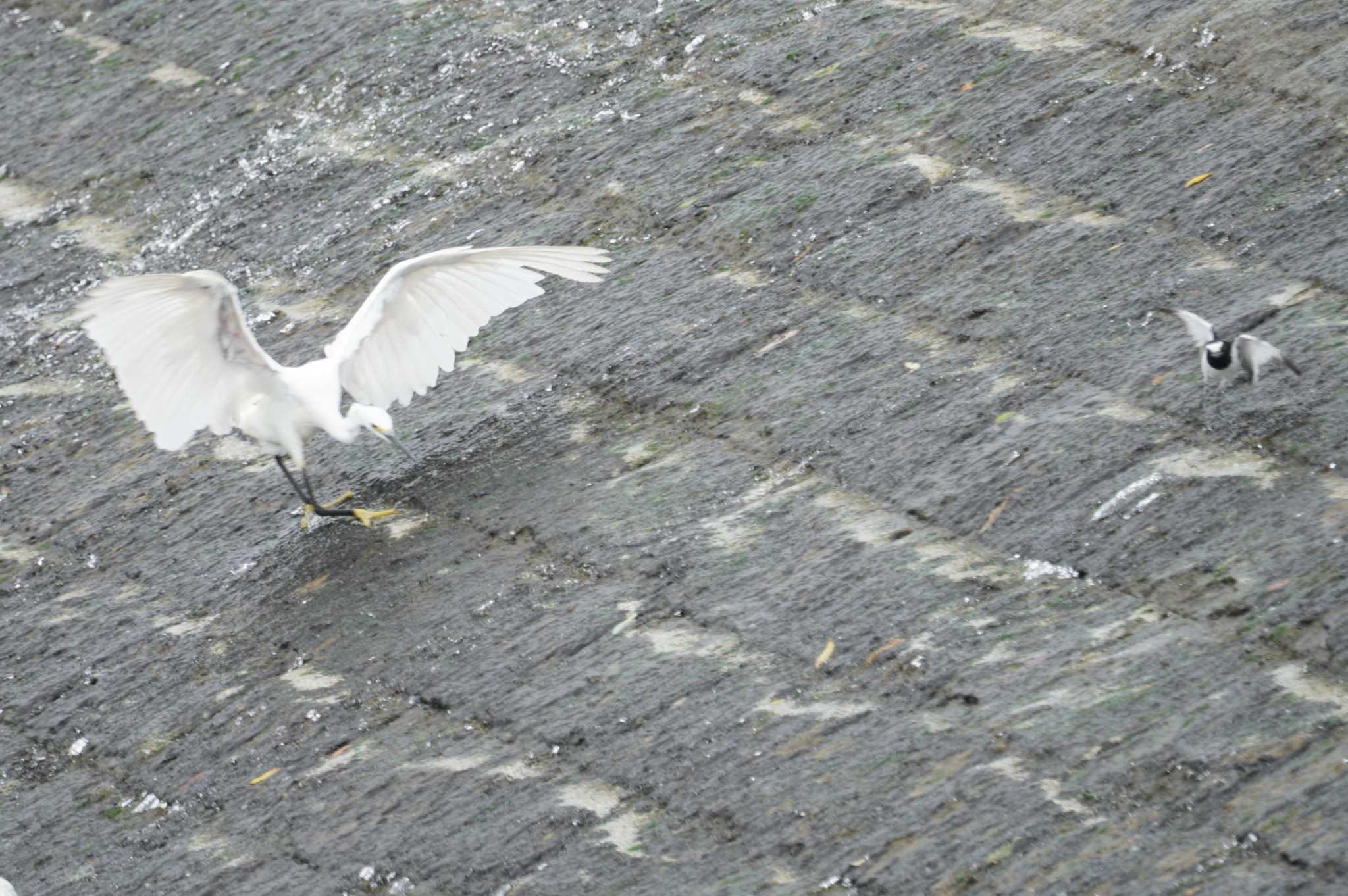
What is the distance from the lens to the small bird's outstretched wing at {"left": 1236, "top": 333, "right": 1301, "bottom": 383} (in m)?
2.73

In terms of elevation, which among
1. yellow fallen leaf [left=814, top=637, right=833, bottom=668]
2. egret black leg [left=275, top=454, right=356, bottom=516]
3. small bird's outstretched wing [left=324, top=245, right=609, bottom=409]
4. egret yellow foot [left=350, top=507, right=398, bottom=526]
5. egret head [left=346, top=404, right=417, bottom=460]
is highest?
small bird's outstretched wing [left=324, top=245, right=609, bottom=409]

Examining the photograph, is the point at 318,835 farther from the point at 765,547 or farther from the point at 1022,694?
the point at 1022,694

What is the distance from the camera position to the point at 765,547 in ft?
9.51

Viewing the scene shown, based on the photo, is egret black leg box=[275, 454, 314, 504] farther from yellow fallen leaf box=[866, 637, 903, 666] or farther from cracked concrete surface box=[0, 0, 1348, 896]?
yellow fallen leaf box=[866, 637, 903, 666]

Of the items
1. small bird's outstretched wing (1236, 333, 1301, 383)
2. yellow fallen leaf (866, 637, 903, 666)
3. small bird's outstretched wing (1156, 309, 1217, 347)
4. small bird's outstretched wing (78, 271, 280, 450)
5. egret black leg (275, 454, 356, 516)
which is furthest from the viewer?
egret black leg (275, 454, 356, 516)

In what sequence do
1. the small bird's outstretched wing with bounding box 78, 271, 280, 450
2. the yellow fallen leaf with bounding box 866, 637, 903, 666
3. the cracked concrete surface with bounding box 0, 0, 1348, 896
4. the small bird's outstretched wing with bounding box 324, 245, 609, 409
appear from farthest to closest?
1. the small bird's outstretched wing with bounding box 324, 245, 609, 409
2. the small bird's outstretched wing with bounding box 78, 271, 280, 450
3. the yellow fallen leaf with bounding box 866, 637, 903, 666
4. the cracked concrete surface with bounding box 0, 0, 1348, 896

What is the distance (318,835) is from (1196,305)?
1.98 metres

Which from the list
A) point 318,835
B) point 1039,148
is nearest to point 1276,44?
point 1039,148

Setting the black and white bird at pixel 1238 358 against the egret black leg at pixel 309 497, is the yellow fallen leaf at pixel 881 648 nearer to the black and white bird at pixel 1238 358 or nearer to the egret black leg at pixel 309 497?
the black and white bird at pixel 1238 358

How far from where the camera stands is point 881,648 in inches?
101

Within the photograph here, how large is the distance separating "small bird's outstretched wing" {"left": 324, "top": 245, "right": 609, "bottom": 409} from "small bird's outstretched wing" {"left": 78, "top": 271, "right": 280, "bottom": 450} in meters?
0.23

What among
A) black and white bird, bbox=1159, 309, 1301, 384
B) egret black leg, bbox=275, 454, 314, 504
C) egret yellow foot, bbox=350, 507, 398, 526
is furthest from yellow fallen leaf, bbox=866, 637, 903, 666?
egret black leg, bbox=275, 454, 314, 504

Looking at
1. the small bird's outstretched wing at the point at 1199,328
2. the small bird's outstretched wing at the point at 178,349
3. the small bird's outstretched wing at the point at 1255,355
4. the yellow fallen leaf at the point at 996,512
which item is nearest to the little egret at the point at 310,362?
the small bird's outstretched wing at the point at 178,349

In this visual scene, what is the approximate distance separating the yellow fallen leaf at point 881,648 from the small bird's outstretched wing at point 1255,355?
0.82 metres
